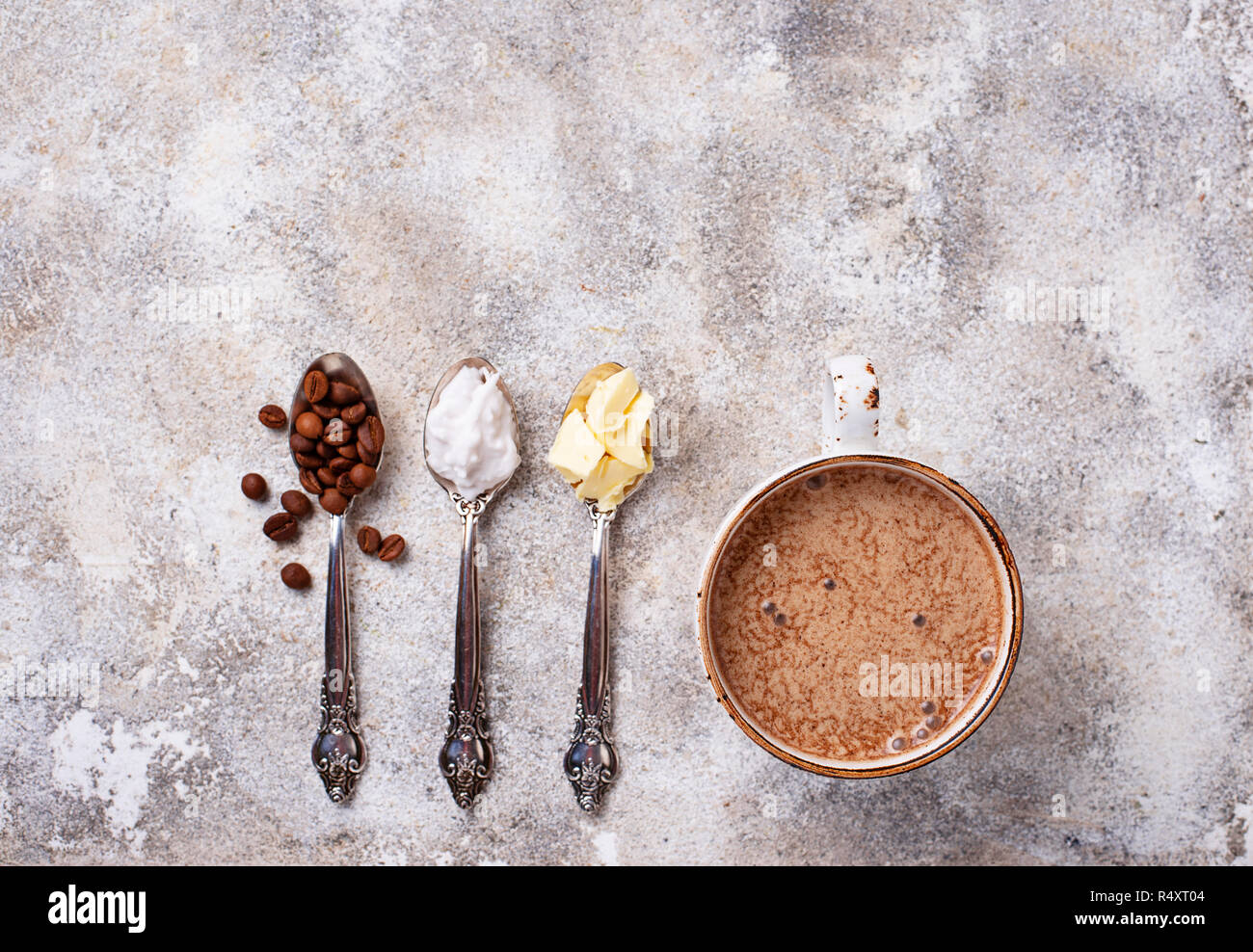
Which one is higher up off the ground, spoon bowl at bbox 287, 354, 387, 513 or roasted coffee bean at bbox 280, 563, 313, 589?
spoon bowl at bbox 287, 354, 387, 513

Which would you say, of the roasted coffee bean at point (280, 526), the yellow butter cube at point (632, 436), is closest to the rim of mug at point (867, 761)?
the yellow butter cube at point (632, 436)

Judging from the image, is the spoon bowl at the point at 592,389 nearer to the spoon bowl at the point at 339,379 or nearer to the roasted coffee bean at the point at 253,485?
the spoon bowl at the point at 339,379

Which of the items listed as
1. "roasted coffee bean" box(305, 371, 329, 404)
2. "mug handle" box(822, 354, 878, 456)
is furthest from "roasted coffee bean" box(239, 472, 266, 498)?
"mug handle" box(822, 354, 878, 456)

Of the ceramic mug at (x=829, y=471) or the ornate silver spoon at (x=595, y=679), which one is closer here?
the ceramic mug at (x=829, y=471)

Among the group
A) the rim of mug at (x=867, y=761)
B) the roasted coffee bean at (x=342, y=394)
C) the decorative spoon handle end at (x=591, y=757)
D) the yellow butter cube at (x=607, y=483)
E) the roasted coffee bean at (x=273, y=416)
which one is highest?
the roasted coffee bean at (x=342, y=394)

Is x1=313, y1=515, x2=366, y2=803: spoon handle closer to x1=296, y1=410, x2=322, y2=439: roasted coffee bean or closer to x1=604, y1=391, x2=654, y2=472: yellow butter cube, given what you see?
x1=296, y1=410, x2=322, y2=439: roasted coffee bean

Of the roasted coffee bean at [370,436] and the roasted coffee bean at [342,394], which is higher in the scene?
the roasted coffee bean at [342,394]

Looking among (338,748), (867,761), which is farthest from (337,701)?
(867,761)
